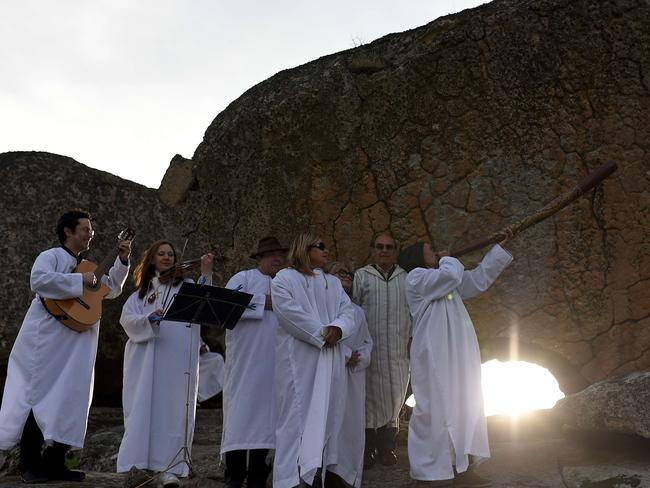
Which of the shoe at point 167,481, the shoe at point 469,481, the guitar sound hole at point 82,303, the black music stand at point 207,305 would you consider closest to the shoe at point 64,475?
the shoe at point 167,481

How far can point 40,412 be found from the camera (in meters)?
5.17

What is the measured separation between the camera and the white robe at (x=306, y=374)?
484cm

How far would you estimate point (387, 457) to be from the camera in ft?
19.6

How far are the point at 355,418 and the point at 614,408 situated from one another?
1.69m

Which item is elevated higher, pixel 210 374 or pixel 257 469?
pixel 210 374

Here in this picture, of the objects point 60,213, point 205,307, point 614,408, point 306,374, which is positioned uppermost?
point 60,213

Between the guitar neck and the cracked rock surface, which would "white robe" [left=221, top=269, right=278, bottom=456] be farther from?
the cracked rock surface

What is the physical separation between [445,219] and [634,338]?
179cm

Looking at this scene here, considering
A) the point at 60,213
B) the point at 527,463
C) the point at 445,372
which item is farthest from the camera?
the point at 60,213

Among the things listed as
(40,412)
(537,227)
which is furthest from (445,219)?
(40,412)

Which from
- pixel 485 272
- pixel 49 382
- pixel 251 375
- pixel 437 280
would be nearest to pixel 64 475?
pixel 49 382

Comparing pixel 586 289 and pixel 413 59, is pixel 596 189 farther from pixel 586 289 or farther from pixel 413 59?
pixel 413 59

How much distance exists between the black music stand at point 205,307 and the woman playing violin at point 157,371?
0.13m

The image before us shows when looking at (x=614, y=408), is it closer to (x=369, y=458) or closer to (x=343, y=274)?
(x=369, y=458)
